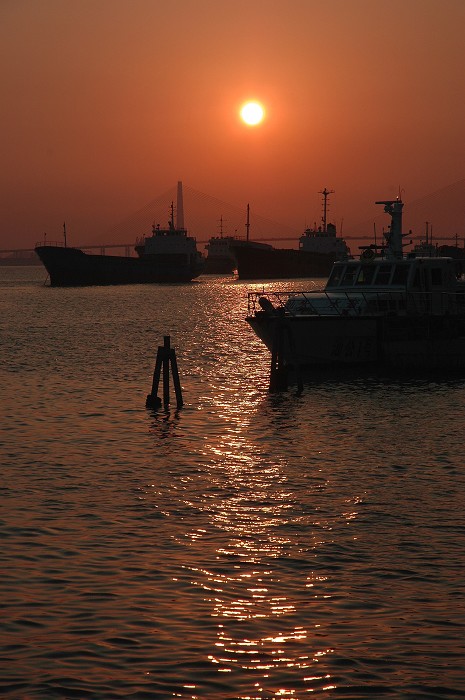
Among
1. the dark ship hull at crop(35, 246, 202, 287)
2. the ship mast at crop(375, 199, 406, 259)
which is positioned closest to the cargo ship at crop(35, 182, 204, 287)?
the dark ship hull at crop(35, 246, 202, 287)

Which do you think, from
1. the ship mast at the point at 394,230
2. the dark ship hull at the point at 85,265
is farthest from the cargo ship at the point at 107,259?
the ship mast at the point at 394,230

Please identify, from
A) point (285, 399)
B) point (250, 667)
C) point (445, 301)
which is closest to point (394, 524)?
point (250, 667)

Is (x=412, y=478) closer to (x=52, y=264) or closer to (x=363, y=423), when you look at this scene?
(x=363, y=423)

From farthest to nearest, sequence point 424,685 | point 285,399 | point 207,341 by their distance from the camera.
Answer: point 207,341, point 285,399, point 424,685

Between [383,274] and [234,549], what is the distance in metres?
26.8

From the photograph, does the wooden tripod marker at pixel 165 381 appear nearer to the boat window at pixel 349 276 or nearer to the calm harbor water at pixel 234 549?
the calm harbor water at pixel 234 549

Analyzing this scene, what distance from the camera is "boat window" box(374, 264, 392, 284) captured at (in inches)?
1633

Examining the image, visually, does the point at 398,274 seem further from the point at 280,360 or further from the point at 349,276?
the point at 280,360

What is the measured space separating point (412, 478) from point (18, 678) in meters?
12.3

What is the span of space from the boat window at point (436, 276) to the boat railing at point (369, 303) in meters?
0.48

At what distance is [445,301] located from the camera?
4162cm

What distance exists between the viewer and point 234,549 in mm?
16047

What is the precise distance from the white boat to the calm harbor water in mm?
4292

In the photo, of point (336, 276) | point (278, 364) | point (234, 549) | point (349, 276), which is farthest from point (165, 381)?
point (234, 549)
